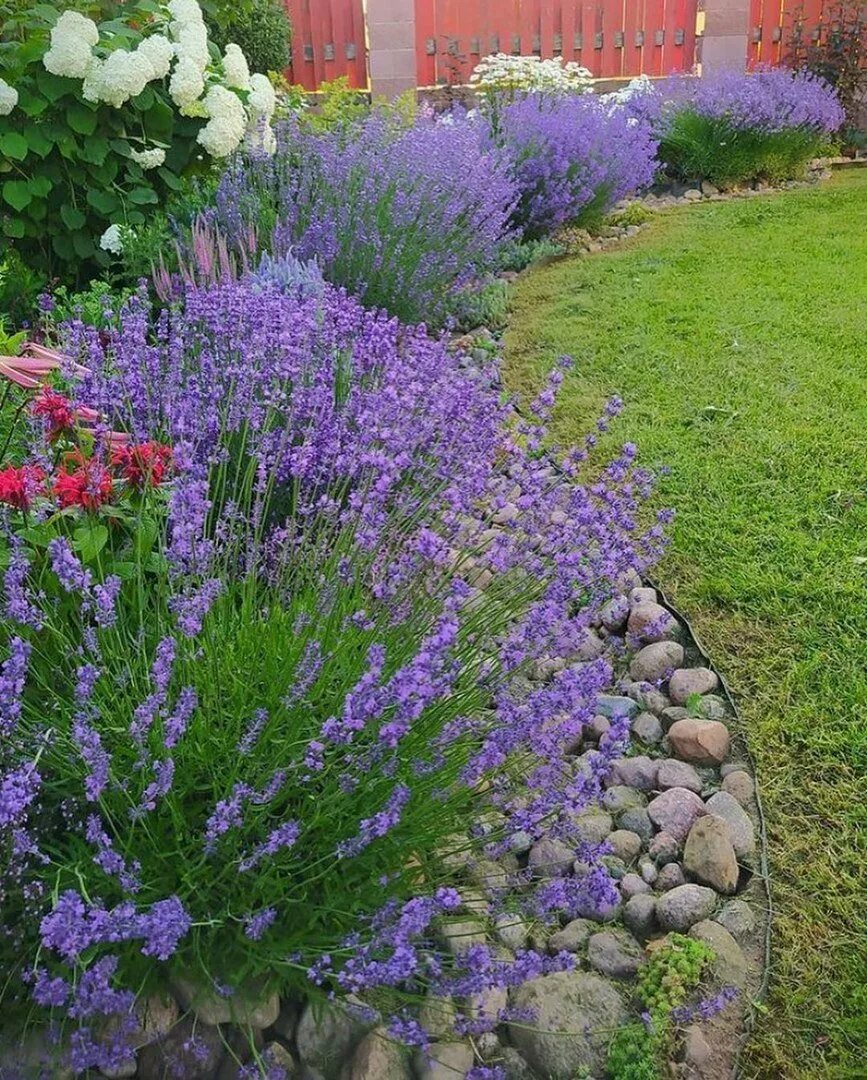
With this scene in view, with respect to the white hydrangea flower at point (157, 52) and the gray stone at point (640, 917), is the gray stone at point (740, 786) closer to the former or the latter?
the gray stone at point (640, 917)

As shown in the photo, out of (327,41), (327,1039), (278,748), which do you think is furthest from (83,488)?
(327,41)

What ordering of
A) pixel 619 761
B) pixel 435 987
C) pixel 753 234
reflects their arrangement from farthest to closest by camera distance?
pixel 753 234 → pixel 619 761 → pixel 435 987

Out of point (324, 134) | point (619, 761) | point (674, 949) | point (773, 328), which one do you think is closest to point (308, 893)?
point (674, 949)

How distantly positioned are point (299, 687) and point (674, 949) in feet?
2.72

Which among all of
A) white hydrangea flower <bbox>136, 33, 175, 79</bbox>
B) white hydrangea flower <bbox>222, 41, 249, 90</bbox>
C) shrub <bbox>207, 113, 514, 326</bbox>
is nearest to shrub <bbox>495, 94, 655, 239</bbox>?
shrub <bbox>207, 113, 514, 326</bbox>

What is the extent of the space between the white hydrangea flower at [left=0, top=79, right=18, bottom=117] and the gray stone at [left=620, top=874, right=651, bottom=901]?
137 inches

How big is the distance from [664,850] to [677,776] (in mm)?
223

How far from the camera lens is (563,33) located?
11258 millimetres

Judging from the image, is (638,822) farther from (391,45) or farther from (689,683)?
(391,45)

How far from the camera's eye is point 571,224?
6.38 meters

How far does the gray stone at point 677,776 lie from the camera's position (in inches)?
83.7

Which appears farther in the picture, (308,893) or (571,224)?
(571,224)

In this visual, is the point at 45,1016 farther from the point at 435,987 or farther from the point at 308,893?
the point at 435,987

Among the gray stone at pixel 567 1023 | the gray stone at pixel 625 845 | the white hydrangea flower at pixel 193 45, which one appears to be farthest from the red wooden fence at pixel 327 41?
the gray stone at pixel 567 1023
